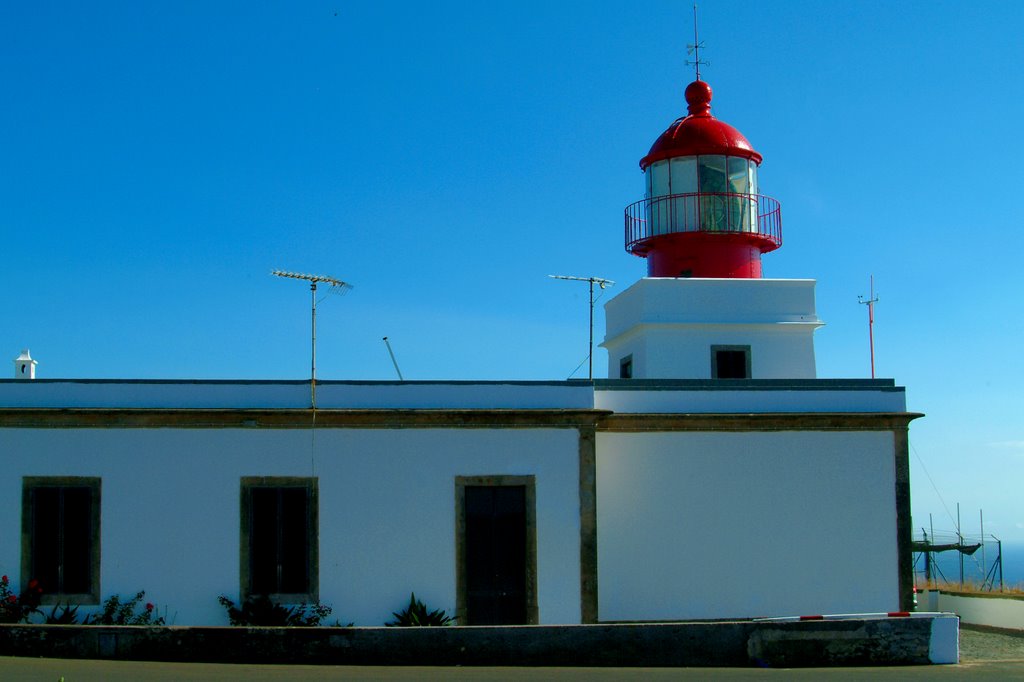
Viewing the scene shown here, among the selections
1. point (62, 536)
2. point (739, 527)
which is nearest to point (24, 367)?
point (62, 536)

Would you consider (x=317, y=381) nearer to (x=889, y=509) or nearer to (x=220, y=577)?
(x=220, y=577)

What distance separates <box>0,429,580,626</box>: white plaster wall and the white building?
3cm

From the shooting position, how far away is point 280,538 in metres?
16.4

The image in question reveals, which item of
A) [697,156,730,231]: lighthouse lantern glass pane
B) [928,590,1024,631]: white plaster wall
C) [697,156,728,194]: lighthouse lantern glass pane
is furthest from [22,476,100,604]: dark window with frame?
[928,590,1024,631]: white plaster wall

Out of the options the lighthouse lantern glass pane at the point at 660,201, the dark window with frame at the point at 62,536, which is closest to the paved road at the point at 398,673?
the dark window with frame at the point at 62,536

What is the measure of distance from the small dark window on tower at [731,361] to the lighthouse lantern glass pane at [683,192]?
7.79 ft

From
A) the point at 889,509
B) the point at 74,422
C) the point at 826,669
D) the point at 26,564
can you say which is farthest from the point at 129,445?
the point at 889,509

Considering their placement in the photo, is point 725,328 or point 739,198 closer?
point 725,328

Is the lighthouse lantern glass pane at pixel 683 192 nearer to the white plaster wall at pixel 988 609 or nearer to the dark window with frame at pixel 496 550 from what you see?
the dark window with frame at pixel 496 550

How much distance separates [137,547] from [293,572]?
2.09 m

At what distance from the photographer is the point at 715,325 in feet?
69.1

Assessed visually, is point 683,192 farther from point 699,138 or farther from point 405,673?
point 405,673

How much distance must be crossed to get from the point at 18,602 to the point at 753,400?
10544 millimetres

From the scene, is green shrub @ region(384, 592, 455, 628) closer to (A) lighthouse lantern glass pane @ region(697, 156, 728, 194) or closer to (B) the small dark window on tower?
(B) the small dark window on tower
